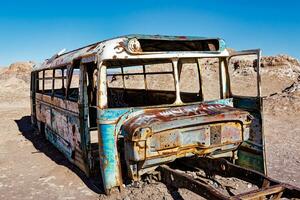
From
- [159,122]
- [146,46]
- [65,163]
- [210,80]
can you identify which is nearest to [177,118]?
[159,122]

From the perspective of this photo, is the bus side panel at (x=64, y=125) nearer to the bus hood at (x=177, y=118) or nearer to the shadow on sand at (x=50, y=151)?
the shadow on sand at (x=50, y=151)

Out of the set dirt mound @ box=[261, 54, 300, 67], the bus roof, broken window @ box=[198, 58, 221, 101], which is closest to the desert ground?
the bus roof

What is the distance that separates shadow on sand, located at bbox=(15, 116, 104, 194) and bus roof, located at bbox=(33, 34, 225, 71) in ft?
6.87

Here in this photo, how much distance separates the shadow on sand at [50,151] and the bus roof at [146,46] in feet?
6.87

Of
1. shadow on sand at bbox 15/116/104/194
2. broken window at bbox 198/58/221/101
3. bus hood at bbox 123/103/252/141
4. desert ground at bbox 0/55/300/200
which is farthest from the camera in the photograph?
broken window at bbox 198/58/221/101

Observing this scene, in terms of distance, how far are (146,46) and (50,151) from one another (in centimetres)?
445

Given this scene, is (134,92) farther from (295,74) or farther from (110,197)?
(295,74)

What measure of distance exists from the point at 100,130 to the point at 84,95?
0.87m

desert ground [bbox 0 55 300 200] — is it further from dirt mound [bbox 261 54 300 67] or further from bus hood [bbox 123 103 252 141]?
dirt mound [bbox 261 54 300 67]

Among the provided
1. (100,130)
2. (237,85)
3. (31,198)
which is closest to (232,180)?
(100,130)

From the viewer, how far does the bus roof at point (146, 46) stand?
4.30 metres

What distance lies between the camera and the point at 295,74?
82.6 feet

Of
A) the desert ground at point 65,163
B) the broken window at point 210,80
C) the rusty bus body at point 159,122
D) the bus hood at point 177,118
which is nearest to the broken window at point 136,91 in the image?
the rusty bus body at point 159,122

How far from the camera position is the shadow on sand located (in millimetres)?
5359
